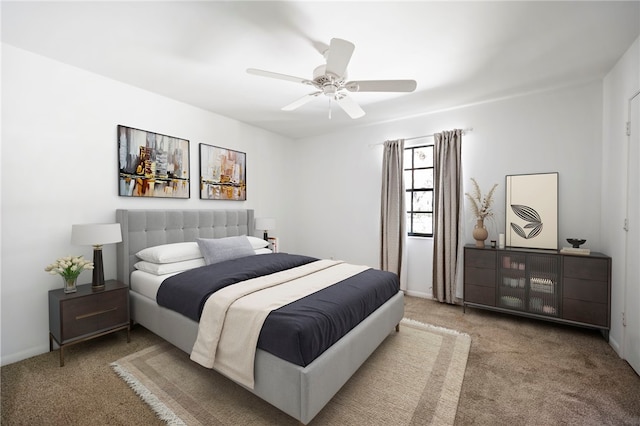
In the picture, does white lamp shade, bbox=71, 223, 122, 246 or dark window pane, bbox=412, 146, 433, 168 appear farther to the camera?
dark window pane, bbox=412, 146, 433, 168

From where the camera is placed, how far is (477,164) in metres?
3.70

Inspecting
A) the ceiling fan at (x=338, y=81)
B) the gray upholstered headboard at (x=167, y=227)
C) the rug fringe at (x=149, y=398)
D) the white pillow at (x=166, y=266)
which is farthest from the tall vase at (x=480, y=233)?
the rug fringe at (x=149, y=398)

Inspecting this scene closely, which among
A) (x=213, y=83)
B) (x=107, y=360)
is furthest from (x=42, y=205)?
(x=213, y=83)

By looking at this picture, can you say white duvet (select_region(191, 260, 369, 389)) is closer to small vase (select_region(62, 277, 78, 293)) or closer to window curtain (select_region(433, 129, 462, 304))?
small vase (select_region(62, 277, 78, 293))

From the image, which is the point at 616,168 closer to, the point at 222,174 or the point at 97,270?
the point at 222,174

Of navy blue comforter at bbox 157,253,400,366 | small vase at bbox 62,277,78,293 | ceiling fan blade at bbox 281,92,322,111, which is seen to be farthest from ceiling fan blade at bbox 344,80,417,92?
small vase at bbox 62,277,78,293

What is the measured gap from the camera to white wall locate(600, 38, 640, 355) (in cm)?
244

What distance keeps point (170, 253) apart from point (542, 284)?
4003mm

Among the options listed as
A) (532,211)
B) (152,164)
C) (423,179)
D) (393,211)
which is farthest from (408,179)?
(152,164)

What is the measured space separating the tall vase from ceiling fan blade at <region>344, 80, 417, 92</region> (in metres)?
2.06

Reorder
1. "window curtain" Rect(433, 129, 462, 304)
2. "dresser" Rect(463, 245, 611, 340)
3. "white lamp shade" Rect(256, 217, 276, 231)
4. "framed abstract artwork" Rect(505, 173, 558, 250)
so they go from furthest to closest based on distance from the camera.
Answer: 1. "white lamp shade" Rect(256, 217, 276, 231)
2. "window curtain" Rect(433, 129, 462, 304)
3. "framed abstract artwork" Rect(505, 173, 558, 250)
4. "dresser" Rect(463, 245, 611, 340)

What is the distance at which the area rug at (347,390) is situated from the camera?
1731 millimetres

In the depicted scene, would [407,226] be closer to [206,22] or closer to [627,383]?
[627,383]

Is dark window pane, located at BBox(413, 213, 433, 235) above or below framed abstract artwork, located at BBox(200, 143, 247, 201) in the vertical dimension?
below
